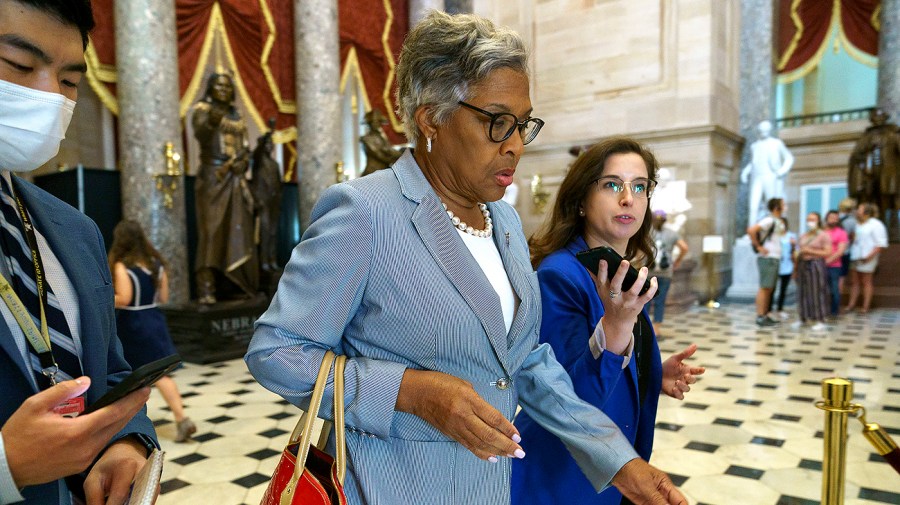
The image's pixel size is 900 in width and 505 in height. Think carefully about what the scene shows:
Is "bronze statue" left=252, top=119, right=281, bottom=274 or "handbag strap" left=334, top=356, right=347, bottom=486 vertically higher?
"bronze statue" left=252, top=119, right=281, bottom=274

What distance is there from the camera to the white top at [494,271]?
136 cm

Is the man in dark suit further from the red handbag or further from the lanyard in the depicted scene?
the red handbag

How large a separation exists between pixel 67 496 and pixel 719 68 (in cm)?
1463

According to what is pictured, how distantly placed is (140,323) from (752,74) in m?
15.9

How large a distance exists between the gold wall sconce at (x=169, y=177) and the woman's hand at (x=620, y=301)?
Result: 8549 millimetres

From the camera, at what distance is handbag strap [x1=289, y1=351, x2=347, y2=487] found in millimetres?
1028

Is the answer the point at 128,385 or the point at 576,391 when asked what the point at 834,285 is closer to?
the point at 576,391

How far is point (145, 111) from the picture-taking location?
8703mm

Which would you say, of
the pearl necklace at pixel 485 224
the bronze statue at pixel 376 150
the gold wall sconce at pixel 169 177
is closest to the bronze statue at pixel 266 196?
the gold wall sconce at pixel 169 177

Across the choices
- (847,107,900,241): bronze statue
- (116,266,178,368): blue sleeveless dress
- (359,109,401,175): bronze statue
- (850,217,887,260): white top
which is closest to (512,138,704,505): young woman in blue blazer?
(116,266,178,368): blue sleeveless dress

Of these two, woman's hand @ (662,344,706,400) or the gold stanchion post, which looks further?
the gold stanchion post

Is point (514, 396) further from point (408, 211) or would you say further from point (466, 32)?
point (466, 32)

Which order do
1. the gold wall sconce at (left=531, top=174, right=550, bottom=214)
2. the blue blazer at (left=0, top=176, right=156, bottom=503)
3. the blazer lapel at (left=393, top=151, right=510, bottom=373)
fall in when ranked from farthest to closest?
the gold wall sconce at (left=531, top=174, right=550, bottom=214)
the blazer lapel at (left=393, top=151, right=510, bottom=373)
the blue blazer at (left=0, top=176, right=156, bottom=503)

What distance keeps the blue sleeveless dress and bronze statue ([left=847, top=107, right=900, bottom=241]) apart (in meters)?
13.9
